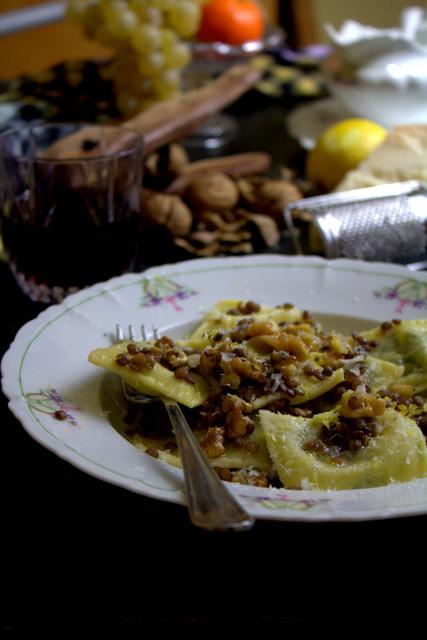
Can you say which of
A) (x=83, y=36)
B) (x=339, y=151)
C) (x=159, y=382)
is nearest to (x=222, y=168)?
(x=339, y=151)

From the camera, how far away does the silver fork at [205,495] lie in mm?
836

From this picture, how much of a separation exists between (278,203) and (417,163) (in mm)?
391

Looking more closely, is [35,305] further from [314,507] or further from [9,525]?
[314,507]

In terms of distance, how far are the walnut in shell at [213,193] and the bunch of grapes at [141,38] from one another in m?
0.63

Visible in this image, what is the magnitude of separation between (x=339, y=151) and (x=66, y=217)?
0.88 meters

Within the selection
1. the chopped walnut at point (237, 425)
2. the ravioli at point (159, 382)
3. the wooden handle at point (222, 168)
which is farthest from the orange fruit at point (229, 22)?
the chopped walnut at point (237, 425)

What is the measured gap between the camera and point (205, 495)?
89cm

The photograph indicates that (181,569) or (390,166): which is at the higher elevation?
(181,569)

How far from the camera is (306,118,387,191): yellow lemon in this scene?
87.4 inches

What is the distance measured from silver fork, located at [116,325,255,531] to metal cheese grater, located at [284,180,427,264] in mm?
887

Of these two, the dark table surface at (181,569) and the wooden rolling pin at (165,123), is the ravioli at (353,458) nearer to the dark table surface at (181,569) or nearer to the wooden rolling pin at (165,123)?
the dark table surface at (181,569)

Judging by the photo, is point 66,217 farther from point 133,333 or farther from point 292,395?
point 292,395

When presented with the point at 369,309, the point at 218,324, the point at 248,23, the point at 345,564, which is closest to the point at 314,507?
the point at 345,564

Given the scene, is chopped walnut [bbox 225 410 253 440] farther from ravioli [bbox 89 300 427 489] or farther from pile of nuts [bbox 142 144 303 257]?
pile of nuts [bbox 142 144 303 257]
